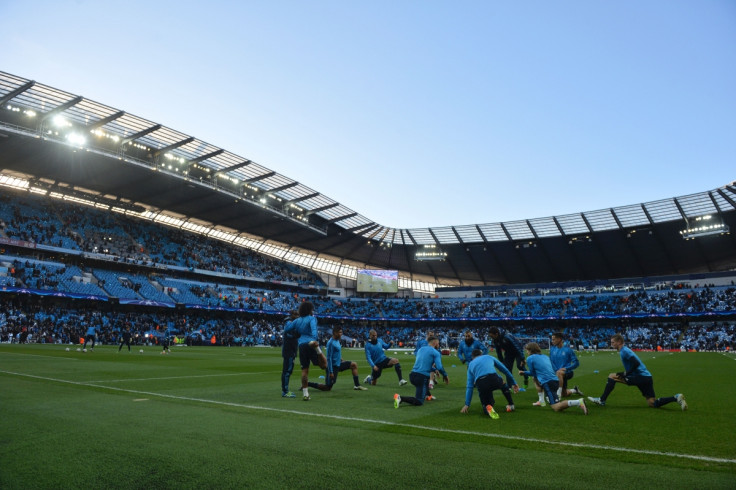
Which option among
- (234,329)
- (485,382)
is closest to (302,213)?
(234,329)

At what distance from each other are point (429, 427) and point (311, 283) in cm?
7188

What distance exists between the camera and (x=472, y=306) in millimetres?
72188

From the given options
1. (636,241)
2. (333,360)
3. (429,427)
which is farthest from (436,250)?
(429,427)

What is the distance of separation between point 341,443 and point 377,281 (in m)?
69.0

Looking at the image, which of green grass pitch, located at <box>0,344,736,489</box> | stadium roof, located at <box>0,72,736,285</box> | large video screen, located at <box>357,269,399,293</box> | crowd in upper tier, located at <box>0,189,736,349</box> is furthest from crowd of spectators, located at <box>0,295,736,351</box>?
green grass pitch, located at <box>0,344,736,489</box>

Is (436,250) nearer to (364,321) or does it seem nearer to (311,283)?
(364,321)

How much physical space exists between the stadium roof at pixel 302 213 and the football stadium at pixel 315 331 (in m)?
0.34

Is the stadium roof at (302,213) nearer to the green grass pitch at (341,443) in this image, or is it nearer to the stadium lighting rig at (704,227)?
the stadium lighting rig at (704,227)

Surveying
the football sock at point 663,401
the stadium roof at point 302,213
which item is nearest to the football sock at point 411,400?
the football sock at point 663,401

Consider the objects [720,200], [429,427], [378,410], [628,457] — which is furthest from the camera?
[720,200]

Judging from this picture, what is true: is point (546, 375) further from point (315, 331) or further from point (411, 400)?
point (315, 331)

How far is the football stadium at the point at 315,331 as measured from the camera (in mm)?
5109

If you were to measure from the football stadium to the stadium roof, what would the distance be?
0.34 meters

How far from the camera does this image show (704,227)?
176 feet
